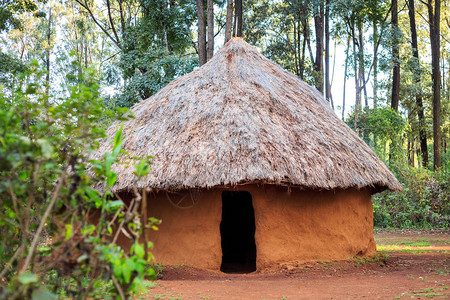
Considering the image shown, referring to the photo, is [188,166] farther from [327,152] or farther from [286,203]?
[327,152]

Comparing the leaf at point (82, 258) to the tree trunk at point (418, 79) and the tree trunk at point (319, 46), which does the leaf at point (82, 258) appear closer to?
the tree trunk at point (319, 46)

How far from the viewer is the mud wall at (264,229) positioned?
6844 millimetres

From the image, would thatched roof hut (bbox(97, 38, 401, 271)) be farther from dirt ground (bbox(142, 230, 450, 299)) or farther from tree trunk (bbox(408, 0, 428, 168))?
tree trunk (bbox(408, 0, 428, 168))

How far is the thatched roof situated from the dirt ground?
1.23m

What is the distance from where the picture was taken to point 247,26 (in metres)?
20.3

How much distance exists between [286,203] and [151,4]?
11.0m

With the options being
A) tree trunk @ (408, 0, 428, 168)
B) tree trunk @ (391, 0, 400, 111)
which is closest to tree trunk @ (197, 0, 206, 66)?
tree trunk @ (391, 0, 400, 111)

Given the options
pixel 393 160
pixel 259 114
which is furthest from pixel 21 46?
pixel 259 114

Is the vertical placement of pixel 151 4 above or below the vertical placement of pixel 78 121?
above

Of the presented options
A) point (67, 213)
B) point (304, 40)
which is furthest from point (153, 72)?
point (67, 213)

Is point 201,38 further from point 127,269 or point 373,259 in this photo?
point 127,269

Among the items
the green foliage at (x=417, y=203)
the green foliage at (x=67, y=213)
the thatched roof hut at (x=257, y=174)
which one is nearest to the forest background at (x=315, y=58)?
the green foliage at (x=417, y=203)

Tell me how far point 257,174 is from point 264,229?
969 millimetres

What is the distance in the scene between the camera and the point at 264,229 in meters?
6.82
